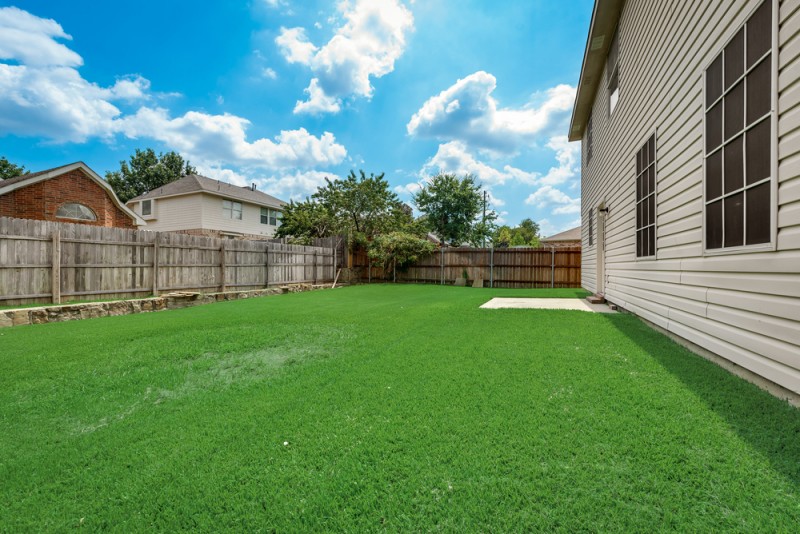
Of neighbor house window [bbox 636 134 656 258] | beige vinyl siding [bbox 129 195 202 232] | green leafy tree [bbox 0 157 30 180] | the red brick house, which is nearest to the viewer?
neighbor house window [bbox 636 134 656 258]

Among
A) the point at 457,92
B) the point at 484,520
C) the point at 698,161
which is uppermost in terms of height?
the point at 457,92

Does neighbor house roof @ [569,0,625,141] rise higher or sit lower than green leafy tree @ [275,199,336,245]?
higher

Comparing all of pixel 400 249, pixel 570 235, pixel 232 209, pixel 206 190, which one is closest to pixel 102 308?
pixel 400 249

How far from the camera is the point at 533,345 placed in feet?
12.1

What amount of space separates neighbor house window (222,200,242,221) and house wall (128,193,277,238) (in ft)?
0.63

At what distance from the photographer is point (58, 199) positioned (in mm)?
13461

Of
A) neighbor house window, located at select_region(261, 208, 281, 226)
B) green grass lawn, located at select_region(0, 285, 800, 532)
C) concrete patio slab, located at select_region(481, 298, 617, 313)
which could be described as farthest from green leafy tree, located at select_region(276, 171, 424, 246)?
green grass lawn, located at select_region(0, 285, 800, 532)

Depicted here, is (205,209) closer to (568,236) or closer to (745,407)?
(745,407)

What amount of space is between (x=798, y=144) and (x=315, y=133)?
2055 cm

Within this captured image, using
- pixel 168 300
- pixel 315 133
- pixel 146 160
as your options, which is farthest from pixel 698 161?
pixel 146 160

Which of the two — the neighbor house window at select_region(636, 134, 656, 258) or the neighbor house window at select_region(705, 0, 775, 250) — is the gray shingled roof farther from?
the neighbor house window at select_region(705, 0, 775, 250)

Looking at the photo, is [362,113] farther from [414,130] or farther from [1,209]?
[1,209]

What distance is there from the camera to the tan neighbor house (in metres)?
19.8

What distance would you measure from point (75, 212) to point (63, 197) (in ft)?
2.30
